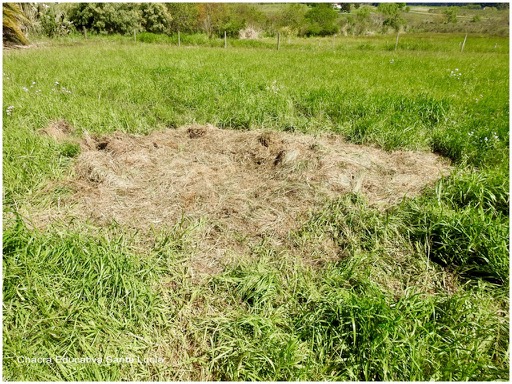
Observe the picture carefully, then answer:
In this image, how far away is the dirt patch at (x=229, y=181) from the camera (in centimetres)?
345

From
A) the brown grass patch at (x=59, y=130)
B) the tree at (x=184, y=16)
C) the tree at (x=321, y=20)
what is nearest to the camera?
the brown grass patch at (x=59, y=130)

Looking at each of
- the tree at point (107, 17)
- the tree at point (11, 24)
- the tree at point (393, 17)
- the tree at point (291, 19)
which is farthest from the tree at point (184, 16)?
the tree at point (393, 17)

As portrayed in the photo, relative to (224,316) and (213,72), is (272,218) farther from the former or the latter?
(213,72)

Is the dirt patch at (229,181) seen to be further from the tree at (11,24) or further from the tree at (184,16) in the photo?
the tree at (184,16)

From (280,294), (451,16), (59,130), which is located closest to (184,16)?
(451,16)

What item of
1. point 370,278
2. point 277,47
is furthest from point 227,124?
point 277,47

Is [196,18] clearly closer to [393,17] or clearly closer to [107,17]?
[107,17]

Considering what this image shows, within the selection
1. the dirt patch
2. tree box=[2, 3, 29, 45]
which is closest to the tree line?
tree box=[2, 3, 29, 45]

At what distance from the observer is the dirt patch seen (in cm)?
345

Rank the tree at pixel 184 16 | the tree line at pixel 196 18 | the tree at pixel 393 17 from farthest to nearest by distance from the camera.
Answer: the tree at pixel 393 17
the tree at pixel 184 16
the tree line at pixel 196 18

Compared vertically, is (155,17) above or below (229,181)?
above

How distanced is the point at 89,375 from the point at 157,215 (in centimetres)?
176

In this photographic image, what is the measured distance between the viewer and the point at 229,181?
4.21 meters

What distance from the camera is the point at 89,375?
2.10 meters
